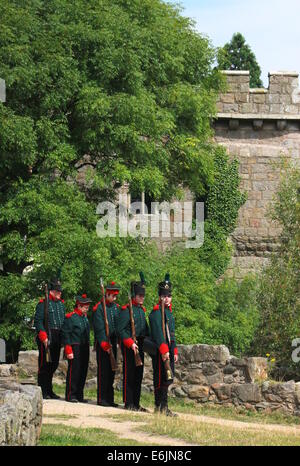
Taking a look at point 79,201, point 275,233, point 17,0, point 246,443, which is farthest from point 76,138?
point 246,443

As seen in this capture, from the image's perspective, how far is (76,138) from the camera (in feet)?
68.2

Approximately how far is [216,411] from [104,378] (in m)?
1.94

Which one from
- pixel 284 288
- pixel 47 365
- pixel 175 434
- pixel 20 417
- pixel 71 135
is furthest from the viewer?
pixel 284 288

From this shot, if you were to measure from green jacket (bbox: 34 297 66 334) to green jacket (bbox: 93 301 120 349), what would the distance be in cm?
79

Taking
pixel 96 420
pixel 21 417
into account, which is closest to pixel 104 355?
pixel 96 420

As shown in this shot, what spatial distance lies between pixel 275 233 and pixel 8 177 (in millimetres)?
7808

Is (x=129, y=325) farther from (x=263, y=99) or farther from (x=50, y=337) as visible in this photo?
(x=263, y=99)

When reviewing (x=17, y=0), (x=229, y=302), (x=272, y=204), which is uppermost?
(x=17, y=0)

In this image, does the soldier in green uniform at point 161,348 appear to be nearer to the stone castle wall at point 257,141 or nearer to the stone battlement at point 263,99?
the stone castle wall at point 257,141

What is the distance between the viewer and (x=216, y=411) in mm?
15148

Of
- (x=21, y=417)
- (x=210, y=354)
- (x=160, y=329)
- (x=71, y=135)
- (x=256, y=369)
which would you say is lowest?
(x=256, y=369)

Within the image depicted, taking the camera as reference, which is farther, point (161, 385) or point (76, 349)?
point (76, 349)

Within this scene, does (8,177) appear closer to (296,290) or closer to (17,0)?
(17,0)

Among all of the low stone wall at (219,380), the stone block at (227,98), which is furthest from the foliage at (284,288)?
the low stone wall at (219,380)
